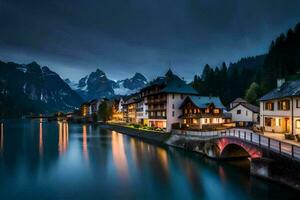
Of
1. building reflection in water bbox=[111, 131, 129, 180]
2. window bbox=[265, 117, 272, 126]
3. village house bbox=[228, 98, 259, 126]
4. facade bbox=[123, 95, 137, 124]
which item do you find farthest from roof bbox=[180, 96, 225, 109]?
facade bbox=[123, 95, 137, 124]

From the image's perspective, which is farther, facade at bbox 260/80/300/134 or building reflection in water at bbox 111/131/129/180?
facade at bbox 260/80/300/134

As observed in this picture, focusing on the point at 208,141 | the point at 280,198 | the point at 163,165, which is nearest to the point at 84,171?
the point at 163,165

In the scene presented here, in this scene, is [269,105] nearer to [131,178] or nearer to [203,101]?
[203,101]

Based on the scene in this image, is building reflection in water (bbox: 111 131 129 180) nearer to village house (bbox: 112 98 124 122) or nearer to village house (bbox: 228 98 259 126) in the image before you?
village house (bbox: 228 98 259 126)

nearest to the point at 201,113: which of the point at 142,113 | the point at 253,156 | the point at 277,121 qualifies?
the point at 277,121

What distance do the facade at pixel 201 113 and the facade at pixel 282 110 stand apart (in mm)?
17957

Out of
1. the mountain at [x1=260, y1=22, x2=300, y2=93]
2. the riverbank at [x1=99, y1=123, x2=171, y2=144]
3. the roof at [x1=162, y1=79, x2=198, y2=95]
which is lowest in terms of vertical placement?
the riverbank at [x1=99, y1=123, x2=171, y2=144]

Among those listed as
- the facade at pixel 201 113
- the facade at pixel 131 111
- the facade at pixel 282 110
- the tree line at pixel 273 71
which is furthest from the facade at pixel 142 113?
the facade at pixel 282 110

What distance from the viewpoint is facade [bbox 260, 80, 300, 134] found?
119 ft

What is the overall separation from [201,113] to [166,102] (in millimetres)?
11484

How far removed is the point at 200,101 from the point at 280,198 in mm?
44227

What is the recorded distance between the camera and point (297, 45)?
9156 centimetres

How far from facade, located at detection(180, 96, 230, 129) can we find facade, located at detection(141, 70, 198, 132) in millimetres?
2470

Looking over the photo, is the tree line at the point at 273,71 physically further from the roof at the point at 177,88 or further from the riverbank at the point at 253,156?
the riverbank at the point at 253,156
